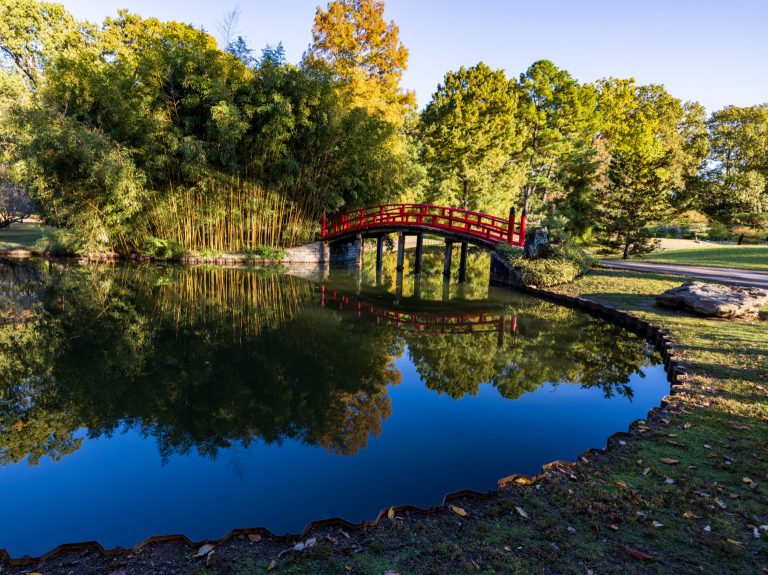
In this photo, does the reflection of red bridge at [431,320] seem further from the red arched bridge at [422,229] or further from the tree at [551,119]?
the tree at [551,119]

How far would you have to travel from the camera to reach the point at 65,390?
21.0 feet

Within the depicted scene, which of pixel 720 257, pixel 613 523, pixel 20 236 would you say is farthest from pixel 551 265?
pixel 20 236

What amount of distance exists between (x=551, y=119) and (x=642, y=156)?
483 inches

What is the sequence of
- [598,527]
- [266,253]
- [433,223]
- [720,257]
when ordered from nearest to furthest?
[598,527] < [433,223] < [720,257] < [266,253]

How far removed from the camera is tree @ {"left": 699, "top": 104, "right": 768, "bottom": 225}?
3253 centimetres

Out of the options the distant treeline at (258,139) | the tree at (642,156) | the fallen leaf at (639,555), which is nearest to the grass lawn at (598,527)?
the fallen leaf at (639,555)

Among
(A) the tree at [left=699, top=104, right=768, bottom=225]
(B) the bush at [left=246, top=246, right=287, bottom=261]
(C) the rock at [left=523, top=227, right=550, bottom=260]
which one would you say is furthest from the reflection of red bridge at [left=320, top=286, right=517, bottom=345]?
(A) the tree at [left=699, top=104, right=768, bottom=225]

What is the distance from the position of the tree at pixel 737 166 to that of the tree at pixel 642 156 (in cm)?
139

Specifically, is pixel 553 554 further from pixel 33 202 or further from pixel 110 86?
pixel 33 202

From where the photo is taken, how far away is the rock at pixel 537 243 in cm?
1559

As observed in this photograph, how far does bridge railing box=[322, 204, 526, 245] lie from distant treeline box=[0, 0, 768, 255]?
1.01 metres

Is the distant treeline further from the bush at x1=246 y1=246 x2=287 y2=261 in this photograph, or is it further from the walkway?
the walkway

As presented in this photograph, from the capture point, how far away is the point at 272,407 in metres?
6.08

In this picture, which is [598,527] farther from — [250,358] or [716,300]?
[716,300]
